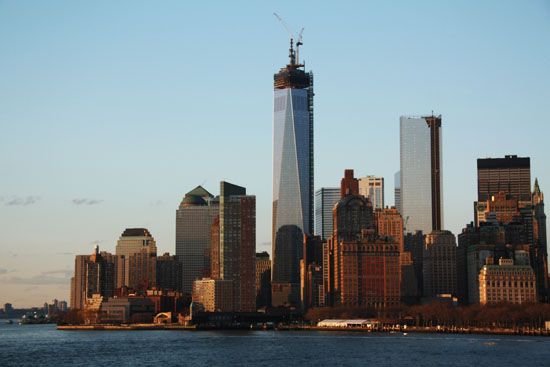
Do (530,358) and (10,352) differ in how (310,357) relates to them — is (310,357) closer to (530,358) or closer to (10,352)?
(530,358)

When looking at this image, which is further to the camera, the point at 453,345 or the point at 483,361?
the point at 453,345

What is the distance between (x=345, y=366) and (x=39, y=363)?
158 ft

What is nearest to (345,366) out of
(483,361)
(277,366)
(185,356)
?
(277,366)

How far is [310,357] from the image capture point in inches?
6590

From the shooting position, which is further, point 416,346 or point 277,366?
point 416,346

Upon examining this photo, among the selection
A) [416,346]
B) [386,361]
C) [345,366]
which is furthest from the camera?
[416,346]

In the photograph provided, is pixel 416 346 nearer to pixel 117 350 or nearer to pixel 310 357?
pixel 310 357

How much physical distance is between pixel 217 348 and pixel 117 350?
18.7 meters

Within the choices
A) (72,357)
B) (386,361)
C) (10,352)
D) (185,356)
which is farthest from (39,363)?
(386,361)

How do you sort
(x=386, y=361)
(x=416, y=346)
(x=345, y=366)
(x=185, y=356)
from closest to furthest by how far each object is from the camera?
(x=345, y=366), (x=386, y=361), (x=185, y=356), (x=416, y=346)

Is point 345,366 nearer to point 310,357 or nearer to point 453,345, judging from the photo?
point 310,357

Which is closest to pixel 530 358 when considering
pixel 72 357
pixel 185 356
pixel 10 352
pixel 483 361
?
pixel 483 361

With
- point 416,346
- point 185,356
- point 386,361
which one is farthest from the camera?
point 416,346

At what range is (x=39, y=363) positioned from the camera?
535 feet
